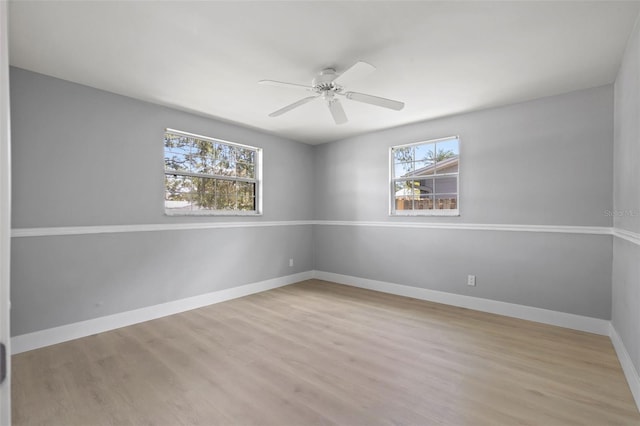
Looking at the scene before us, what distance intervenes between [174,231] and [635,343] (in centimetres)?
430

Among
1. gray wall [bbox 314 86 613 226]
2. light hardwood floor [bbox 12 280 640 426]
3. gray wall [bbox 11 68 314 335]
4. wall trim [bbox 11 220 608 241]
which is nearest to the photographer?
light hardwood floor [bbox 12 280 640 426]

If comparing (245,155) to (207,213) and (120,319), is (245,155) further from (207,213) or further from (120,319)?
(120,319)

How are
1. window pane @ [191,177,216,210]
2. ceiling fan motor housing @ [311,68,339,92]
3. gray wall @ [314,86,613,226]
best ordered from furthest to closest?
window pane @ [191,177,216,210] → gray wall @ [314,86,613,226] → ceiling fan motor housing @ [311,68,339,92]

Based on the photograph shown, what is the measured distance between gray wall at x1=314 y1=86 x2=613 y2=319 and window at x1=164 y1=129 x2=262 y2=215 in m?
1.87

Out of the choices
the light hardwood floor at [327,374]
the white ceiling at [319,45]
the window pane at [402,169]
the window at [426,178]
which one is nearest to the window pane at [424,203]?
the window at [426,178]

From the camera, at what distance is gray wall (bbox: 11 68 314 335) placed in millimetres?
2723

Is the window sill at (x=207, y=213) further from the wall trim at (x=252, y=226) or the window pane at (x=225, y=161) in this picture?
the window pane at (x=225, y=161)

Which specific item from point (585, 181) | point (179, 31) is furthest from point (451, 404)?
point (179, 31)

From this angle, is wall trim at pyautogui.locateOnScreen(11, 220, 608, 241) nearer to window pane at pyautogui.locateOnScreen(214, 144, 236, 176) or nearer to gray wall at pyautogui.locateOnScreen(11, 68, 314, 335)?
gray wall at pyautogui.locateOnScreen(11, 68, 314, 335)

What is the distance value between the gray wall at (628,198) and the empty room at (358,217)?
4 centimetres

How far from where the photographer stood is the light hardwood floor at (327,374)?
73.0 inches

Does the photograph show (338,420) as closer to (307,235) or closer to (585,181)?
(585,181)

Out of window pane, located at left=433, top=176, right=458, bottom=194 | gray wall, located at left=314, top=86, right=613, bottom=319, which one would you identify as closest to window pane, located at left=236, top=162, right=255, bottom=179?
gray wall, located at left=314, top=86, right=613, bottom=319

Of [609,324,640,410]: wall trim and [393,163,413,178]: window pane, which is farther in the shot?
[393,163,413,178]: window pane
